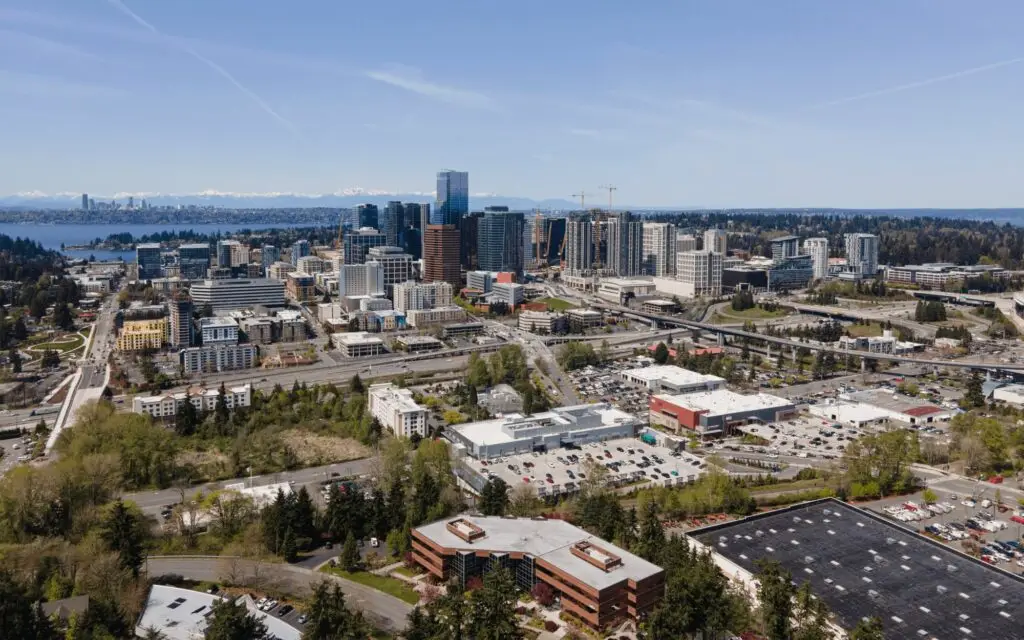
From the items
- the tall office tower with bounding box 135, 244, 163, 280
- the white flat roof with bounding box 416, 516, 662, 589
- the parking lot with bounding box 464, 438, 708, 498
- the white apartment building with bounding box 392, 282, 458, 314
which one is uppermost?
the tall office tower with bounding box 135, 244, 163, 280

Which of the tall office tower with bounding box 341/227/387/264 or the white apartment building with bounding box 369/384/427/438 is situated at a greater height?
the tall office tower with bounding box 341/227/387/264

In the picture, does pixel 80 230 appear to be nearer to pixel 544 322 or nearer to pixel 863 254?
pixel 544 322

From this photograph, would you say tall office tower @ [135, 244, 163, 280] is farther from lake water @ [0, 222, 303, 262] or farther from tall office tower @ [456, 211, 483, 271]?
lake water @ [0, 222, 303, 262]

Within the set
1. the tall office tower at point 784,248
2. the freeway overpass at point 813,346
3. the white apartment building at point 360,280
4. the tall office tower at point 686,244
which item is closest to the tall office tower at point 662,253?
the tall office tower at point 686,244

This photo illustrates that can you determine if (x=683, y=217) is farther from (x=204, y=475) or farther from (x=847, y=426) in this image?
(x=204, y=475)

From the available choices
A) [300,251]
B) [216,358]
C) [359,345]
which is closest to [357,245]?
[300,251]

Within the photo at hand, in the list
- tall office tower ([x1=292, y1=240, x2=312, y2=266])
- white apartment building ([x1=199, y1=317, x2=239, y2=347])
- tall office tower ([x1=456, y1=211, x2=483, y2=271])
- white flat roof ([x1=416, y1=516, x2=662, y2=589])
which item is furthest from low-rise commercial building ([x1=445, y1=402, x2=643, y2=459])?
tall office tower ([x1=292, y1=240, x2=312, y2=266])

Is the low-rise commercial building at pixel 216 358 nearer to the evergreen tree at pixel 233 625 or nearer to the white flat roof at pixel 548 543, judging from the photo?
the white flat roof at pixel 548 543
